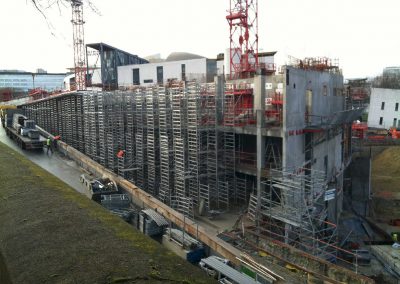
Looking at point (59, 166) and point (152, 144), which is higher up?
point (152, 144)

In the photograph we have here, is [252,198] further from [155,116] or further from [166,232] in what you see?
[155,116]

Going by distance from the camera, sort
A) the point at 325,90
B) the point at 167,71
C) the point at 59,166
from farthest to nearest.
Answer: the point at 167,71
the point at 59,166
the point at 325,90

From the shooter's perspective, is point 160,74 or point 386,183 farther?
point 160,74

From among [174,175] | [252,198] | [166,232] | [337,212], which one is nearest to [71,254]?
[166,232]

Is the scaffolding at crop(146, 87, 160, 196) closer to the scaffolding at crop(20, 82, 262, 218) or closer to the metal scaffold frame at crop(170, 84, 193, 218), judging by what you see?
the scaffolding at crop(20, 82, 262, 218)

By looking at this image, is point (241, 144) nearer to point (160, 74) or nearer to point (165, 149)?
point (165, 149)

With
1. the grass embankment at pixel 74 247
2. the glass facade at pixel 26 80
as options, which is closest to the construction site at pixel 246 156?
the grass embankment at pixel 74 247

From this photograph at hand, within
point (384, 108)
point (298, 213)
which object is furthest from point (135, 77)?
point (384, 108)

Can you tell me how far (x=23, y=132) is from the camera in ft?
116

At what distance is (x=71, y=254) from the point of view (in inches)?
270

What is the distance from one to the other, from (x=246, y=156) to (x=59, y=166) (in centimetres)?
1424

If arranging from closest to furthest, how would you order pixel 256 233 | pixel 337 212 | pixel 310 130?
1. pixel 256 233
2. pixel 310 130
3. pixel 337 212

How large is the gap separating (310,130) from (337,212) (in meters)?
8.85

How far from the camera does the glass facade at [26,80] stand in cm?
12850
